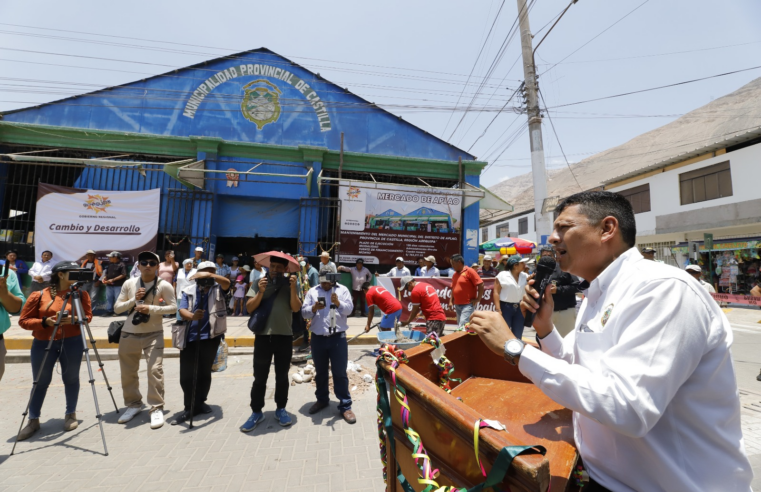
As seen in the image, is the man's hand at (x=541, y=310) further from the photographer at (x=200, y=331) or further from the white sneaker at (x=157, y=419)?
the white sneaker at (x=157, y=419)

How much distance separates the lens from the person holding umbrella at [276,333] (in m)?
3.80

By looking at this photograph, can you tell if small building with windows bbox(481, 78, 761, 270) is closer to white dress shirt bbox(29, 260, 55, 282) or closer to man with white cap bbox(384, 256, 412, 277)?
man with white cap bbox(384, 256, 412, 277)

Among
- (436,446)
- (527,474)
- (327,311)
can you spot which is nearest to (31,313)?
(327,311)

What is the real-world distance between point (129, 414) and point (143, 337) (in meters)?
0.85

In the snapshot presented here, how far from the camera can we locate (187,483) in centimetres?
280

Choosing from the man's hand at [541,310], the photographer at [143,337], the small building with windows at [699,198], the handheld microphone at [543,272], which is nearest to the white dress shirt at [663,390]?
the man's hand at [541,310]

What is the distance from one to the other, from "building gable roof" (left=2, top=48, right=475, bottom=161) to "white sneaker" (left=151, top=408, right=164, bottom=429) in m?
9.10

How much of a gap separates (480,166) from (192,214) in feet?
30.6

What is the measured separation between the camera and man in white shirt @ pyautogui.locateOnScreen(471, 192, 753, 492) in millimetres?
963

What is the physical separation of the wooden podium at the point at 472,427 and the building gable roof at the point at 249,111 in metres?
10.4

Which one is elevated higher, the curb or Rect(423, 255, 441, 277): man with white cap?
Rect(423, 255, 441, 277): man with white cap

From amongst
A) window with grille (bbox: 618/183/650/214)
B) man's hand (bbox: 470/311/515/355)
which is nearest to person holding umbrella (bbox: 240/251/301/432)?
man's hand (bbox: 470/311/515/355)

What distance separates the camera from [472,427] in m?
1.09

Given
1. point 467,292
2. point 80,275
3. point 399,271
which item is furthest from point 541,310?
point 399,271
